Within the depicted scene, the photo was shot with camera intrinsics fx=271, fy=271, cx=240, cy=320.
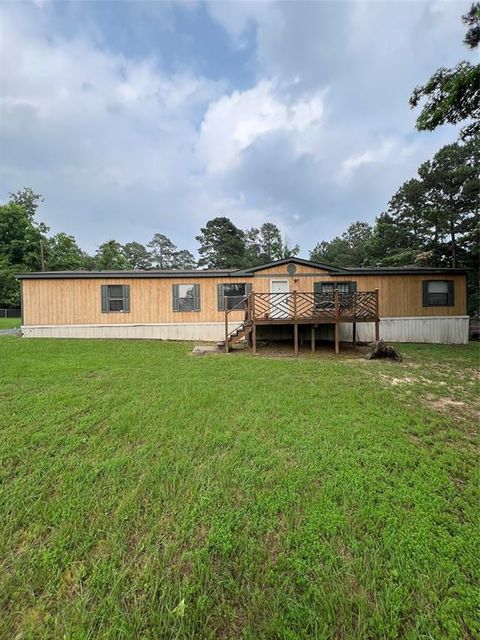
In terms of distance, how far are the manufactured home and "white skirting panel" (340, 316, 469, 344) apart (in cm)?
5

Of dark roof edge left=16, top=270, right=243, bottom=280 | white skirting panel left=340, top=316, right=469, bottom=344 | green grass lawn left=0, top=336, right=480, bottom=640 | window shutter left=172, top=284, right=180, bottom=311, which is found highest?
dark roof edge left=16, top=270, right=243, bottom=280

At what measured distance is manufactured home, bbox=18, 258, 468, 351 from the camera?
1174cm

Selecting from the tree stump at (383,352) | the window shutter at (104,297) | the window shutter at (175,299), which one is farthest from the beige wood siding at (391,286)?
the window shutter at (104,297)

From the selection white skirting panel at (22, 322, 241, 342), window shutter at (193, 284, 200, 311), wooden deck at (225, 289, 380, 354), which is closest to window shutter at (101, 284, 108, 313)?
white skirting panel at (22, 322, 241, 342)

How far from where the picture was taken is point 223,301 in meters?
12.2

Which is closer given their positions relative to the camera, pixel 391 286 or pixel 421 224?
pixel 391 286

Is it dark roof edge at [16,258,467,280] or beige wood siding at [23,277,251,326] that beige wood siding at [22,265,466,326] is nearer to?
beige wood siding at [23,277,251,326]

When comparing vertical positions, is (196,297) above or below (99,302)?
above

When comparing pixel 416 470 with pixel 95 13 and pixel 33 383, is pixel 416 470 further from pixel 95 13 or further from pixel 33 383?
pixel 95 13

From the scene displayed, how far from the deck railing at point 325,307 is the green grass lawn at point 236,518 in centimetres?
512

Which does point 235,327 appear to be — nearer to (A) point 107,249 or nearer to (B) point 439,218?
(B) point 439,218

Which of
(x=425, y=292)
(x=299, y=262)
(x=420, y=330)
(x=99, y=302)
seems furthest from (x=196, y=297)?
(x=425, y=292)

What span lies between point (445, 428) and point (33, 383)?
6941 millimetres

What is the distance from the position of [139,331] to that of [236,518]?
10.8m
